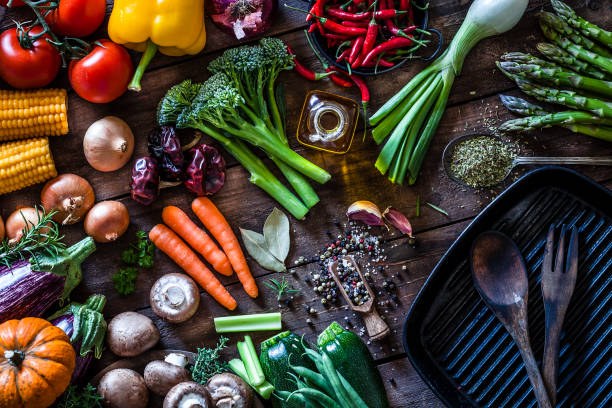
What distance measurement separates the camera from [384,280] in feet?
8.13

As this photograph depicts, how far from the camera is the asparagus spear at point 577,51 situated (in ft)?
7.61

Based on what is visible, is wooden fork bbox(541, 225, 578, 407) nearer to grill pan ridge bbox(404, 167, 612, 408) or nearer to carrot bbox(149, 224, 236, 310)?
grill pan ridge bbox(404, 167, 612, 408)

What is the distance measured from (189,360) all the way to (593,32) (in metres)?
2.19

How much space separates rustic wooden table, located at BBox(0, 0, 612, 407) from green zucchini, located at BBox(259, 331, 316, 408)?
0.39ft

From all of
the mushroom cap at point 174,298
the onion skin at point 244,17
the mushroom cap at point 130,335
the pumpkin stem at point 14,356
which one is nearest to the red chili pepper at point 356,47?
the onion skin at point 244,17

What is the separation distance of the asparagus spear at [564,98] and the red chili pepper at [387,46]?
1.56ft

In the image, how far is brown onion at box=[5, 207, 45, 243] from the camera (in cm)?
238

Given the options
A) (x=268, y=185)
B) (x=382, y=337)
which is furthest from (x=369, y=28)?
(x=382, y=337)

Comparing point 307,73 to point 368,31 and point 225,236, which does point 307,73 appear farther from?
point 225,236

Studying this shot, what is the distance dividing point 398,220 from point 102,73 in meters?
1.39

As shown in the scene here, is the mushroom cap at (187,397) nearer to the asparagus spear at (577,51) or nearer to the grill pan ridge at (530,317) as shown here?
the grill pan ridge at (530,317)

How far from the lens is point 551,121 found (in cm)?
235

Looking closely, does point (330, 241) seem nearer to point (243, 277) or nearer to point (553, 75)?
point (243, 277)

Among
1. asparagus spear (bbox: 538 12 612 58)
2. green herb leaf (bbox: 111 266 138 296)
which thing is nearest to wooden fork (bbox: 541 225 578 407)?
asparagus spear (bbox: 538 12 612 58)
